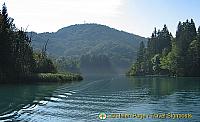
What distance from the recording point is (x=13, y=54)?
73.0 m

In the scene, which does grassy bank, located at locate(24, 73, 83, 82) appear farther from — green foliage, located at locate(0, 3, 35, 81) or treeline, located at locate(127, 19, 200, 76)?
treeline, located at locate(127, 19, 200, 76)

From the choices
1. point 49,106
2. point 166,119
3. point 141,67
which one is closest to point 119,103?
point 49,106

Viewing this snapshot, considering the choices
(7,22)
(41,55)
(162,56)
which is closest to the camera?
(7,22)

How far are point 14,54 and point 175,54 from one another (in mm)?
68002

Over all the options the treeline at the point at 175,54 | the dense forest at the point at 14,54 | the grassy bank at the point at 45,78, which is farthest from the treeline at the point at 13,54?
the treeline at the point at 175,54

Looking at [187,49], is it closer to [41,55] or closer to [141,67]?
[141,67]

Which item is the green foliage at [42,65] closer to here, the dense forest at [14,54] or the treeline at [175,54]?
the dense forest at [14,54]

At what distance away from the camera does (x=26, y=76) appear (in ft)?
241

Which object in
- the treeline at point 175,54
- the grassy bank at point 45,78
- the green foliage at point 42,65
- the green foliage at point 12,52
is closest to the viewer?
the green foliage at point 12,52

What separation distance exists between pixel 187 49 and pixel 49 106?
315ft

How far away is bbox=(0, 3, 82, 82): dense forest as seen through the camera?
226ft

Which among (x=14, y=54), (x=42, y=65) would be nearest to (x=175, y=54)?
(x=42, y=65)

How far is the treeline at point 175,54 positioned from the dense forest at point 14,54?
5493cm

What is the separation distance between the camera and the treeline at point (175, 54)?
120 meters
